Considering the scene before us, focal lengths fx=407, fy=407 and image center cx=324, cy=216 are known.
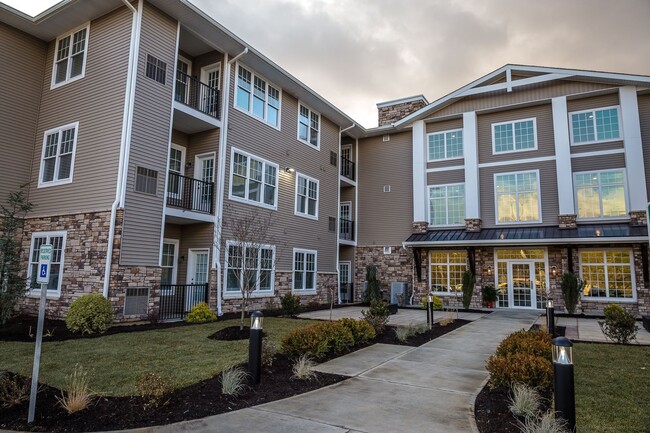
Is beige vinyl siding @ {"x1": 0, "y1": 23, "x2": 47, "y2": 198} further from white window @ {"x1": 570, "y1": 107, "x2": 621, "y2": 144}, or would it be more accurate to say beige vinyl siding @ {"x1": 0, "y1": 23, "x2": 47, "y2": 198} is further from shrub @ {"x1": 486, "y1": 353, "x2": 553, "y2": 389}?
white window @ {"x1": 570, "y1": 107, "x2": 621, "y2": 144}

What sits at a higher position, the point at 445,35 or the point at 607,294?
the point at 445,35

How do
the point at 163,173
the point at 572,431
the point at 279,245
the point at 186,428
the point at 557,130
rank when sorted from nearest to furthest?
the point at 572,431 → the point at 186,428 → the point at 163,173 → the point at 279,245 → the point at 557,130

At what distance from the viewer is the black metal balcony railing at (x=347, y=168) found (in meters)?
22.5

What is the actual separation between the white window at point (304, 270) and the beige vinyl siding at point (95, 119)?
822cm

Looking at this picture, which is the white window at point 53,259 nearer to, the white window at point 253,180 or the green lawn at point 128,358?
the green lawn at point 128,358

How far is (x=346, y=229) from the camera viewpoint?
22422 mm

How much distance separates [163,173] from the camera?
39.2 feet

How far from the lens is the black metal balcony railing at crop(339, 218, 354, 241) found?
22.1 m

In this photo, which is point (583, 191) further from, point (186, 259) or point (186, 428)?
point (186, 428)

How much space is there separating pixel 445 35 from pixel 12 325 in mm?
17851

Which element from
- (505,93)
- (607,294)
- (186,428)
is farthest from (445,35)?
(186,428)

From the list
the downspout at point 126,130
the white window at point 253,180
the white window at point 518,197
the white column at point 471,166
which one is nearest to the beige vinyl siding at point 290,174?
the white window at point 253,180

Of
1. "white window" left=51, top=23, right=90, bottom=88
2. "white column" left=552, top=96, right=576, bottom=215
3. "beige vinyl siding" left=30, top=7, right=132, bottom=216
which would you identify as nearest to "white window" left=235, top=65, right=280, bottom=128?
"beige vinyl siding" left=30, top=7, right=132, bottom=216

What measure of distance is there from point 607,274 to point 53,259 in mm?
20038
